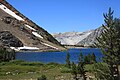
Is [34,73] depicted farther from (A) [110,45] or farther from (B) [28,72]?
(A) [110,45]

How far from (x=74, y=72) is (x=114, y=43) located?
1034cm

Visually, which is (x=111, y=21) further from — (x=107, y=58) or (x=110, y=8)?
(x=107, y=58)

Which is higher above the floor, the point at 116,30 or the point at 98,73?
the point at 116,30

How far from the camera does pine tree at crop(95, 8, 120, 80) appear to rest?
32.0 meters

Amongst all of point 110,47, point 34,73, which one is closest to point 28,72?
point 34,73

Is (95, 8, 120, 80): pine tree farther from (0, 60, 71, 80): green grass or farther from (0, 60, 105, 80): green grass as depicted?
(0, 60, 71, 80): green grass

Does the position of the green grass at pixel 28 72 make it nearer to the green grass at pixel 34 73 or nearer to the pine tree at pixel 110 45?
the green grass at pixel 34 73

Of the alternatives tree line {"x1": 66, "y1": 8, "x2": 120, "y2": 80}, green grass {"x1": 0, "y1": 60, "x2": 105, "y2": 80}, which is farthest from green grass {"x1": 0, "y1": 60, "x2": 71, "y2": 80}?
tree line {"x1": 66, "y1": 8, "x2": 120, "y2": 80}

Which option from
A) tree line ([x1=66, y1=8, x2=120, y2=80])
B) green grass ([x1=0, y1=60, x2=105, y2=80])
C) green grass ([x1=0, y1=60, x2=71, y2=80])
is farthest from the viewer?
green grass ([x1=0, y1=60, x2=71, y2=80])

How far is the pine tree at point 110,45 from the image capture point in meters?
32.0

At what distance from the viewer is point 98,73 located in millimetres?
33125

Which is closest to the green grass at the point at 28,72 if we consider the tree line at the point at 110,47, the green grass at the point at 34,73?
the green grass at the point at 34,73

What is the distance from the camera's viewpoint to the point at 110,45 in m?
32.3

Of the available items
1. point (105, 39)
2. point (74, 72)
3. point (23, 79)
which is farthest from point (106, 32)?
point (23, 79)
